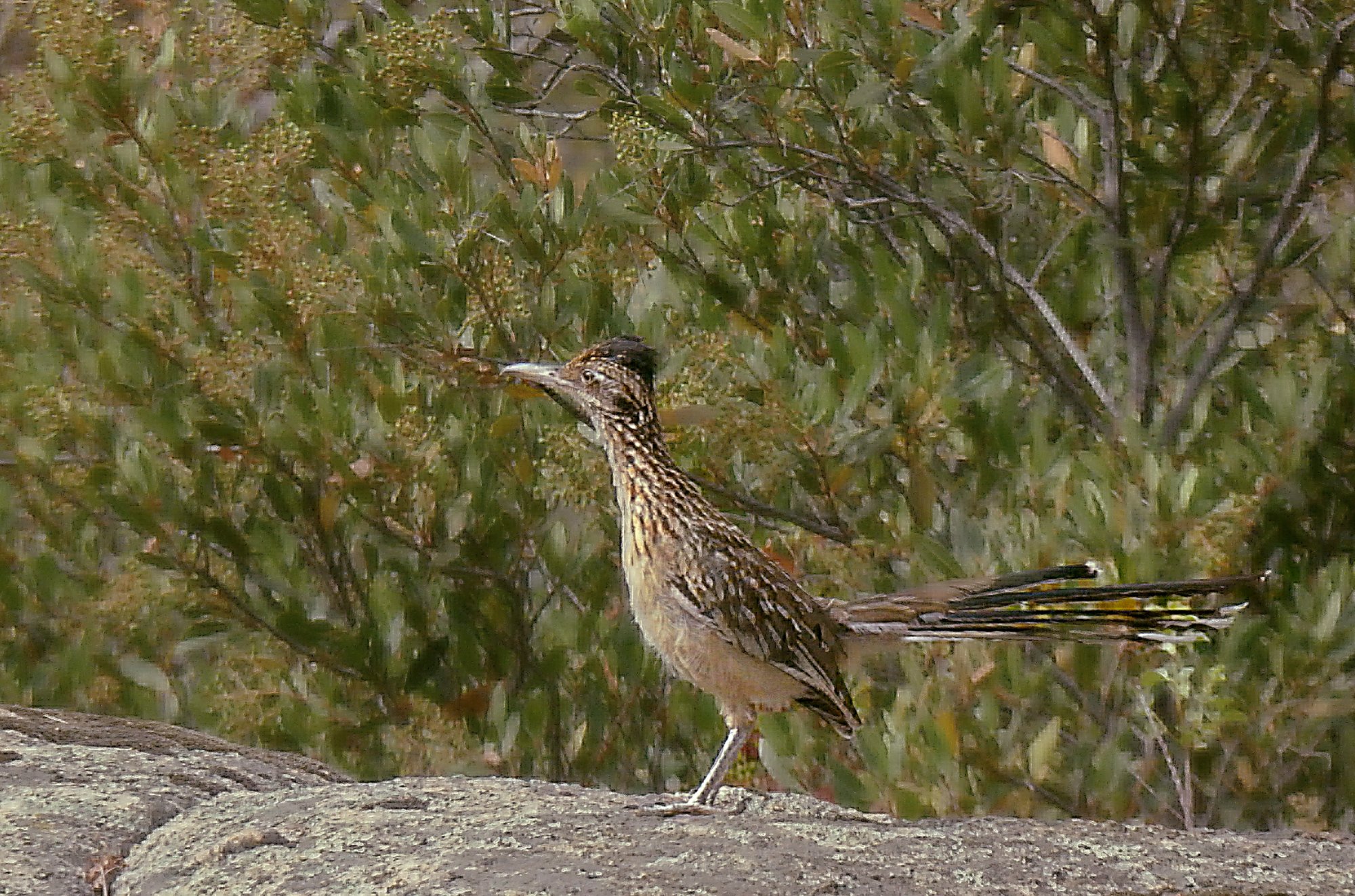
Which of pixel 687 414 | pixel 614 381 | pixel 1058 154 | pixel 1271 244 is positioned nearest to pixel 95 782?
pixel 614 381

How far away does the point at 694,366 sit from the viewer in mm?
4859

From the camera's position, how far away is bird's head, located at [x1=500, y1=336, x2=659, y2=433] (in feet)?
14.0

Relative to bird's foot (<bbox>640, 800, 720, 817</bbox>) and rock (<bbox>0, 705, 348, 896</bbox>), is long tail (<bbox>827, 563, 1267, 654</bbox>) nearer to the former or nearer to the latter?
bird's foot (<bbox>640, 800, 720, 817</bbox>)

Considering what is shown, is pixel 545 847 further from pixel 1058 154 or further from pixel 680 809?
pixel 1058 154

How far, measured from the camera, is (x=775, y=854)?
10.8ft

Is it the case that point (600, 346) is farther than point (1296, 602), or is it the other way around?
point (1296, 602)

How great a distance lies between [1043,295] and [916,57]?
98 centimetres

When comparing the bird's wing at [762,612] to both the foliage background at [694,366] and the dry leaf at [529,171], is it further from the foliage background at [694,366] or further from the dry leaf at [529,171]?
the dry leaf at [529,171]

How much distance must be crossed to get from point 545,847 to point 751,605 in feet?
3.08

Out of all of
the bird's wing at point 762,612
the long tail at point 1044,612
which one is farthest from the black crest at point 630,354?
the long tail at point 1044,612

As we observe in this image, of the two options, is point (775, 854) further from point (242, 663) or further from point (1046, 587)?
point (242, 663)

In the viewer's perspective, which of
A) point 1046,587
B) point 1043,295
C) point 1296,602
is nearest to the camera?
point 1046,587

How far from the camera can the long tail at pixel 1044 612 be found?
4027 mm

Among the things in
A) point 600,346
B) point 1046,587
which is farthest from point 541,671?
point 1046,587
